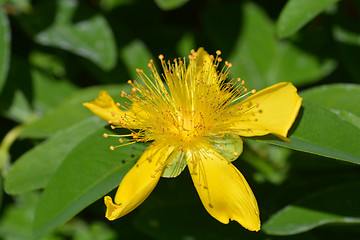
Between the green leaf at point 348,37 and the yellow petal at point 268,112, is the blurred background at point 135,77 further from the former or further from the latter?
the yellow petal at point 268,112

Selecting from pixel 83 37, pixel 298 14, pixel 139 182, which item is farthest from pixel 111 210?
pixel 83 37

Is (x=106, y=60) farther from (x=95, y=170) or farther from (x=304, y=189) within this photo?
(x=304, y=189)

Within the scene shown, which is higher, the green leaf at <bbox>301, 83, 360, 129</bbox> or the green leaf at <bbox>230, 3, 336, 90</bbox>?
the green leaf at <bbox>301, 83, 360, 129</bbox>

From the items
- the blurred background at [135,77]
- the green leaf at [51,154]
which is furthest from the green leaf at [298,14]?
the green leaf at [51,154]

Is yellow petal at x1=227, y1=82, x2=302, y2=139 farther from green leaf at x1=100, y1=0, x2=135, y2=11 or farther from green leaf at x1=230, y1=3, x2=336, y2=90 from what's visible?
green leaf at x1=100, y1=0, x2=135, y2=11

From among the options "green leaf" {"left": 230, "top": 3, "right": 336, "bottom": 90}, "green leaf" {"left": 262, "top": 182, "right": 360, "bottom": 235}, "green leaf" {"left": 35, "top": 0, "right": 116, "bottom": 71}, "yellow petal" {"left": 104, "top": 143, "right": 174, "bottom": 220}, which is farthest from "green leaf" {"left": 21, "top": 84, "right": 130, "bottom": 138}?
"green leaf" {"left": 262, "top": 182, "right": 360, "bottom": 235}
